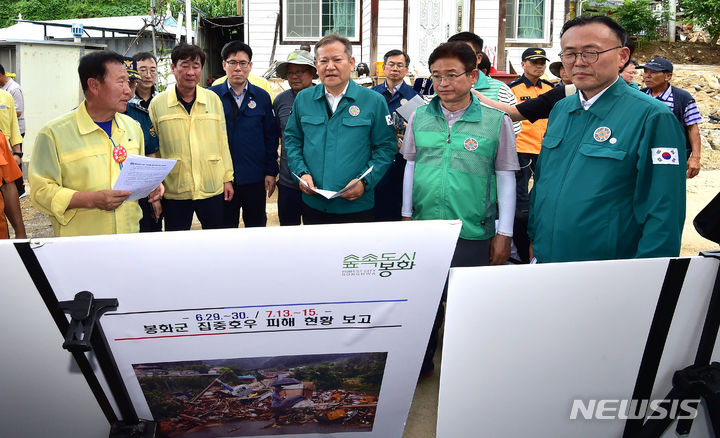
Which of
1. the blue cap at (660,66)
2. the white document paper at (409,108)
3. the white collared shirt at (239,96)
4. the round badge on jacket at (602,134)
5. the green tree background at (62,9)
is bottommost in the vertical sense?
the round badge on jacket at (602,134)

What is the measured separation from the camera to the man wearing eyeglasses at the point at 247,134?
449 cm

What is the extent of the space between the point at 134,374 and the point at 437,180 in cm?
174

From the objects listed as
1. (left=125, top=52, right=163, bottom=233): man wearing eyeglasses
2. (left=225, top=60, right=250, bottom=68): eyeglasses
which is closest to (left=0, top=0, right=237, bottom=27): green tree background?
(left=125, top=52, right=163, bottom=233): man wearing eyeglasses

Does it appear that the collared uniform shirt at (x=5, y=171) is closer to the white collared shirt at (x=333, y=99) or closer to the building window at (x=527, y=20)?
the white collared shirt at (x=333, y=99)

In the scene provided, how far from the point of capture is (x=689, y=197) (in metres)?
8.34

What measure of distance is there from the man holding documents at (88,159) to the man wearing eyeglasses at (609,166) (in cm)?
219

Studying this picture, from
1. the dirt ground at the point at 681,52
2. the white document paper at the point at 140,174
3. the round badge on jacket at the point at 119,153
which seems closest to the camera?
the white document paper at the point at 140,174

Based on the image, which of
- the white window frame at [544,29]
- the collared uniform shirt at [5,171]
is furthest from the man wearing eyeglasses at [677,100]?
the white window frame at [544,29]

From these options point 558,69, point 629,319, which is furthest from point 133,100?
point 558,69

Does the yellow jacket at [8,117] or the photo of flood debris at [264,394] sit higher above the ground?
the yellow jacket at [8,117]

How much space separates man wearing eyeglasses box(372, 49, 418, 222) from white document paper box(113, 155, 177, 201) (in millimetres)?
1727

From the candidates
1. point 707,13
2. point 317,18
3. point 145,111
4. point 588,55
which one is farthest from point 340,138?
point 707,13

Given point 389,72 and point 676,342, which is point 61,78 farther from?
point 676,342

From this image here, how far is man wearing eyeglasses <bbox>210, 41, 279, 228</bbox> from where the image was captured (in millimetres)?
4488
